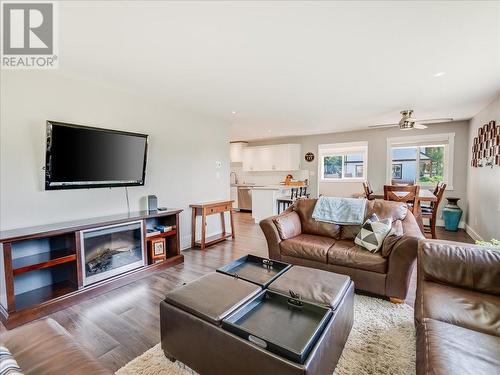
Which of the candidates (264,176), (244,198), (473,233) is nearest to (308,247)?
(473,233)

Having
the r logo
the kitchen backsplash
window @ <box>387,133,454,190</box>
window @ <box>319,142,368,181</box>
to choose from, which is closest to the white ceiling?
the r logo

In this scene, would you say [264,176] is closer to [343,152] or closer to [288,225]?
[343,152]

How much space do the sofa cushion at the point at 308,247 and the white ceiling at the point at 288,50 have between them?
1920mm

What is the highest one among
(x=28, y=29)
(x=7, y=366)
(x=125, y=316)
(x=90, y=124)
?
(x=28, y=29)

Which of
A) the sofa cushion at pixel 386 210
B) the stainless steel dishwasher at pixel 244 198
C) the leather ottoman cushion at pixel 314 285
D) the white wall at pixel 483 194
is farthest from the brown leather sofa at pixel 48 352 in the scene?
the stainless steel dishwasher at pixel 244 198

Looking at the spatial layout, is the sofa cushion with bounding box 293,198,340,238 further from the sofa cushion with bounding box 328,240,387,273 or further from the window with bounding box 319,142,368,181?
the window with bounding box 319,142,368,181

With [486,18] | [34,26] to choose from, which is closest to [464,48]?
[486,18]

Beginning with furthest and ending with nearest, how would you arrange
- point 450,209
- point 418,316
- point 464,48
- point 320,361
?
point 450,209
point 464,48
point 418,316
point 320,361

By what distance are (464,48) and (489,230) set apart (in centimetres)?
297

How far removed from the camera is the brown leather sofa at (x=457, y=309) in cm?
107

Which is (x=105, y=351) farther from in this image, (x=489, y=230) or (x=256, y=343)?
(x=489, y=230)

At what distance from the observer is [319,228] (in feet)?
10.6

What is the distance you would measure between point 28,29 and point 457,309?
352cm

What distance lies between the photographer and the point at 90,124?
2922mm
